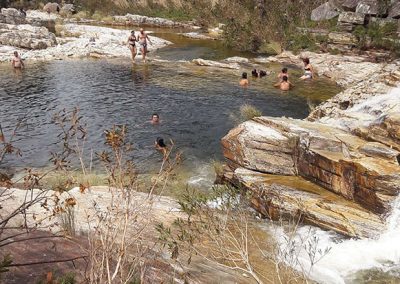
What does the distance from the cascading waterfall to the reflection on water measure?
228 inches

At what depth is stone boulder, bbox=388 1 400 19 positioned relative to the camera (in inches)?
1116

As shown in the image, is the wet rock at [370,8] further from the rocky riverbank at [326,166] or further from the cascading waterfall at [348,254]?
the cascading waterfall at [348,254]

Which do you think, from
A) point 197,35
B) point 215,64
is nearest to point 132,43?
point 215,64

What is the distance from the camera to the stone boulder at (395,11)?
28.4 m

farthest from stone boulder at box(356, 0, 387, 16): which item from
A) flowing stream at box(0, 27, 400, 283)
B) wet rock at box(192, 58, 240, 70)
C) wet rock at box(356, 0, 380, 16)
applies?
wet rock at box(192, 58, 240, 70)

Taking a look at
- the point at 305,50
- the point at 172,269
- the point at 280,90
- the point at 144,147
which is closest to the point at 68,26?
the point at 305,50

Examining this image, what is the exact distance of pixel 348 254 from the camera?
8.21m

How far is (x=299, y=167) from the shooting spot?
1083 cm

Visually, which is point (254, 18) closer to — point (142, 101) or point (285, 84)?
point (285, 84)

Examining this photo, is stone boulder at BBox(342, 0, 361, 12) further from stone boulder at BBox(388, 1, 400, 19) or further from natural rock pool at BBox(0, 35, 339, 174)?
natural rock pool at BBox(0, 35, 339, 174)

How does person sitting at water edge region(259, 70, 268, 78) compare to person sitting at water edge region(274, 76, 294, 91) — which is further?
person sitting at water edge region(259, 70, 268, 78)

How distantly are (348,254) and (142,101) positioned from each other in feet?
45.1

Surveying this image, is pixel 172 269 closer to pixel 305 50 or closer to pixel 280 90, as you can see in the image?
pixel 280 90

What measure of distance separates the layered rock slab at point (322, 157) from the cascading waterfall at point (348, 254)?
583 mm
